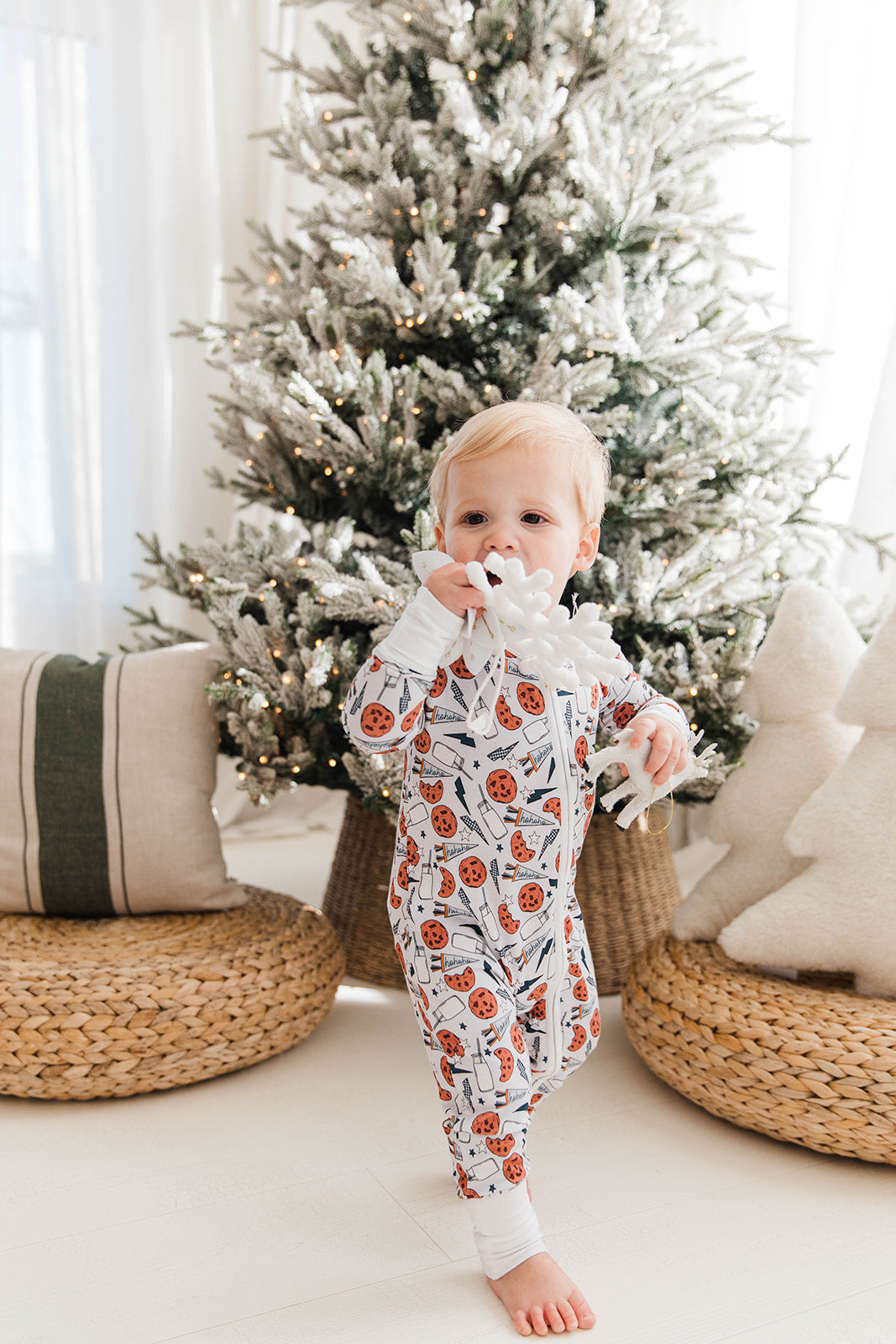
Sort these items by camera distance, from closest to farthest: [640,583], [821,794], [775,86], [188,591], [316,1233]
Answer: [316,1233]
[821,794]
[640,583]
[188,591]
[775,86]

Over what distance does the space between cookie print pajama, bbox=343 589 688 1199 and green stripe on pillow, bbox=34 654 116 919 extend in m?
0.66

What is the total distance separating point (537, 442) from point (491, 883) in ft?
1.54

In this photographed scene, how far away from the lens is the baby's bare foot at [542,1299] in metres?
1.02

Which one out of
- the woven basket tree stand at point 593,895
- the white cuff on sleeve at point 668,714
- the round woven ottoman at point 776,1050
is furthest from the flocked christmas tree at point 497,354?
the white cuff on sleeve at point 668,714

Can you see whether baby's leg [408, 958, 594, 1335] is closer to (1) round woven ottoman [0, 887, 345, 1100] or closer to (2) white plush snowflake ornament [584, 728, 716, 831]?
(2) white plush snowflake ornament [584, 728, 716, 831]

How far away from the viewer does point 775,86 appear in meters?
2.18

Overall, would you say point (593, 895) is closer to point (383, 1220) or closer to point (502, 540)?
point (383, 1220)

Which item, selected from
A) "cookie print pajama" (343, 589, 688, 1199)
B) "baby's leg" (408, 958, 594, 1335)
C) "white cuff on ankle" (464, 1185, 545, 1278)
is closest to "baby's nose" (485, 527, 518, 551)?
"cookie print pajama" (343, 589, 688, 1199)

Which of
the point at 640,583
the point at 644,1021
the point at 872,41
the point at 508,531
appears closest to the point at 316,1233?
the point at 644,1021

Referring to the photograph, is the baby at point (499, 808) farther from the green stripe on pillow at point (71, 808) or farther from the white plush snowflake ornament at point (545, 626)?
the green stripe on pillow at point (71, 808)

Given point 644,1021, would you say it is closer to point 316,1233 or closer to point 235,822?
point 316,1233

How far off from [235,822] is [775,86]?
7.22 ft

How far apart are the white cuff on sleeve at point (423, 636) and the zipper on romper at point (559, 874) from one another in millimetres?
172

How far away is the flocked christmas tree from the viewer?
5.28 feet
